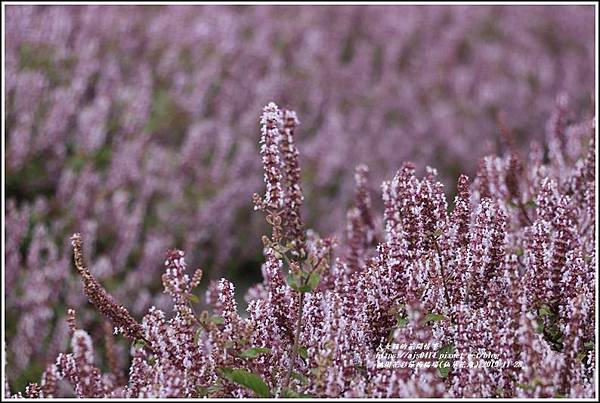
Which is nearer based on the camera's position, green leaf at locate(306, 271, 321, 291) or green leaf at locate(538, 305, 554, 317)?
green leaf at locate(306, 271, 321, 291)

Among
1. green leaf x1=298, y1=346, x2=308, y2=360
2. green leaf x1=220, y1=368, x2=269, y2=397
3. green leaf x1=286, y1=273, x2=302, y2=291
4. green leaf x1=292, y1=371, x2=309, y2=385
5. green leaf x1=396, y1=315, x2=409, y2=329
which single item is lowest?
green leaf x1=220, y1=368, x2=269, y2=397

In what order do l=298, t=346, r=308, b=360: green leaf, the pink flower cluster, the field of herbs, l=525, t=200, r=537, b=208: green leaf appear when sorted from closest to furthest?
the pink flower cluster < the field of herbs < l=298, t=346, r=308, b=360: green leaf < l=525, t=200, r=537, b=208: green leaf

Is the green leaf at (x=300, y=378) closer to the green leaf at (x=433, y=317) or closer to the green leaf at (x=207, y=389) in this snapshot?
the green leaf at (x=207, y=389)

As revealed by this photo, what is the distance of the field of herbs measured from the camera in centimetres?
214

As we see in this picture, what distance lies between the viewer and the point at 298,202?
214 centimetres

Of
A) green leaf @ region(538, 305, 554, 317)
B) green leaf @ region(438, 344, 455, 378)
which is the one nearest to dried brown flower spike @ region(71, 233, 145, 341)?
green leaf @ region(438, 344, 455, 378)

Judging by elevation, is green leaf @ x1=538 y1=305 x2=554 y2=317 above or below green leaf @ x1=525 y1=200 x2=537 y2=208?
below

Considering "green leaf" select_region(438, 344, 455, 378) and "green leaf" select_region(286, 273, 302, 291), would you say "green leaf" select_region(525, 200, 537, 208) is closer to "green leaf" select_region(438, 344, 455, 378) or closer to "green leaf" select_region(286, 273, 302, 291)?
"green leaf" select_region(438, 344, 455, 378)

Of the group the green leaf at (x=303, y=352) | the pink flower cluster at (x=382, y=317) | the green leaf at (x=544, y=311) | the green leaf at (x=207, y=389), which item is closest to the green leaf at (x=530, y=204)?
the pink flower cluster at (x=382, y=317)

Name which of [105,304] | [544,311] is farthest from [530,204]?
[105,304]

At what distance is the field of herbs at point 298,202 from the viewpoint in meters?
2.14

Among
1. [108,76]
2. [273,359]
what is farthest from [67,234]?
[273,359]

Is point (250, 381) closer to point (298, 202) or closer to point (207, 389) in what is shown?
point (207, 389)

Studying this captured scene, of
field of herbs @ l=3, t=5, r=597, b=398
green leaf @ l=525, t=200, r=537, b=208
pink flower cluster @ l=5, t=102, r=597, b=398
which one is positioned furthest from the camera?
green leaf @ l=525, t=200, r=537, b=208
